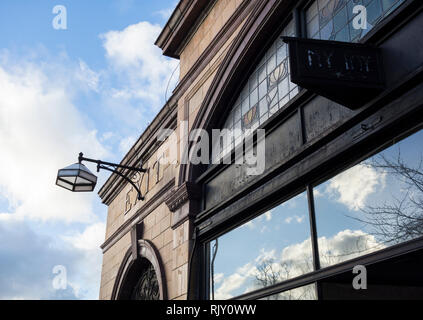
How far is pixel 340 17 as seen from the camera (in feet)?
20.5

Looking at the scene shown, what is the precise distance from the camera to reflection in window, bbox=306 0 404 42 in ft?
18.2

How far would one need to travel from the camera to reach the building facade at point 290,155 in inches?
192

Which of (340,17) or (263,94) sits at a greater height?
(340,17)

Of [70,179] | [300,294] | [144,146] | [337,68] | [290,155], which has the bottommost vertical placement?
[300,294]

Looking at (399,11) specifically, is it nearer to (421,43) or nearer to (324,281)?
(421,43)

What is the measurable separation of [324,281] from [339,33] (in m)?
3.10

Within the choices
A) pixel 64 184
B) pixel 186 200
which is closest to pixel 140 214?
pixel 64 184

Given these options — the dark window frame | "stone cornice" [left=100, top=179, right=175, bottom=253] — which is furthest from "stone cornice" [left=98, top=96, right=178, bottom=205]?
the dark window frame

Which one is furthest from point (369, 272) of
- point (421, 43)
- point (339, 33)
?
point (339, 33)

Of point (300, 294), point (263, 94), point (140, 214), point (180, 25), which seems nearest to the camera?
point (300, 294)

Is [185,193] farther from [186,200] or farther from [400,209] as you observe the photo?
[400,209]

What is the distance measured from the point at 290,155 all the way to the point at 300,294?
175 centimetres

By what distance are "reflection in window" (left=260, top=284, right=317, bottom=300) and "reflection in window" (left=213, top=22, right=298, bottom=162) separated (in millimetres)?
2650

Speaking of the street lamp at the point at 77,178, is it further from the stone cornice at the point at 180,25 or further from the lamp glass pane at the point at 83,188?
the stone cornice at the point at 180,25
